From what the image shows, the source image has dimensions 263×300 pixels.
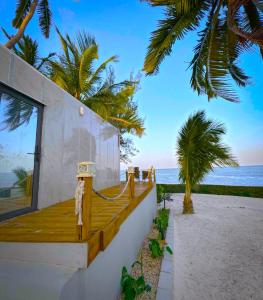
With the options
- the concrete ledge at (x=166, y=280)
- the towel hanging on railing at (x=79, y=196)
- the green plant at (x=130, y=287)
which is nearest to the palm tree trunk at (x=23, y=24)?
the towel hanging on railing at (x=79, y=196)

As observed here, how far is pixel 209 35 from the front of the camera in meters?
5.47

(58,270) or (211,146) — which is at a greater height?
(211,146)

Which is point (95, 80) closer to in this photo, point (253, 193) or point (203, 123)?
point (203, 123)

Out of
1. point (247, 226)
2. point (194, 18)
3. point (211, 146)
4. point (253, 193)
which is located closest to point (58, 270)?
point (194, 18)

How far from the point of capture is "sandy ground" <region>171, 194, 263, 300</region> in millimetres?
3244

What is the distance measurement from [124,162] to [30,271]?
633 inches

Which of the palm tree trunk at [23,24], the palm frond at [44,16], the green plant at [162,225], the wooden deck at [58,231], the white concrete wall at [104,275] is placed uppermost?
the palm frond at [44,16]

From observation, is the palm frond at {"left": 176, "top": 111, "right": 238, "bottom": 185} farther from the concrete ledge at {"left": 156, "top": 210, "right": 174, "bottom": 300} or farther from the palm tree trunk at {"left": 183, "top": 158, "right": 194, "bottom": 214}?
the concrete ledge at {"left": 156, "top": 210, "right": 174, "bottom": 300}

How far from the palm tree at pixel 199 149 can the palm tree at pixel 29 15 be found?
293 inches

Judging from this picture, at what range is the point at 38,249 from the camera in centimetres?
205

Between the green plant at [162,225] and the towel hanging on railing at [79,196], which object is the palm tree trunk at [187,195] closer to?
the green plant at [162,225]

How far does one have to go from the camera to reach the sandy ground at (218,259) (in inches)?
128

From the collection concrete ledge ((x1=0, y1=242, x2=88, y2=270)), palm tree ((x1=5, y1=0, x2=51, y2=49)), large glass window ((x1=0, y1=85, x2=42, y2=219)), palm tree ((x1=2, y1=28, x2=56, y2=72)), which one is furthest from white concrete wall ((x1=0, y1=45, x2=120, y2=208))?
palm tree ((x1=2, y1=28, x2=56, y2=72))

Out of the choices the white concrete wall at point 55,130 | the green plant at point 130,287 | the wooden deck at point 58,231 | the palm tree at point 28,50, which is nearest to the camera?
the wooden deck at point 58,231
